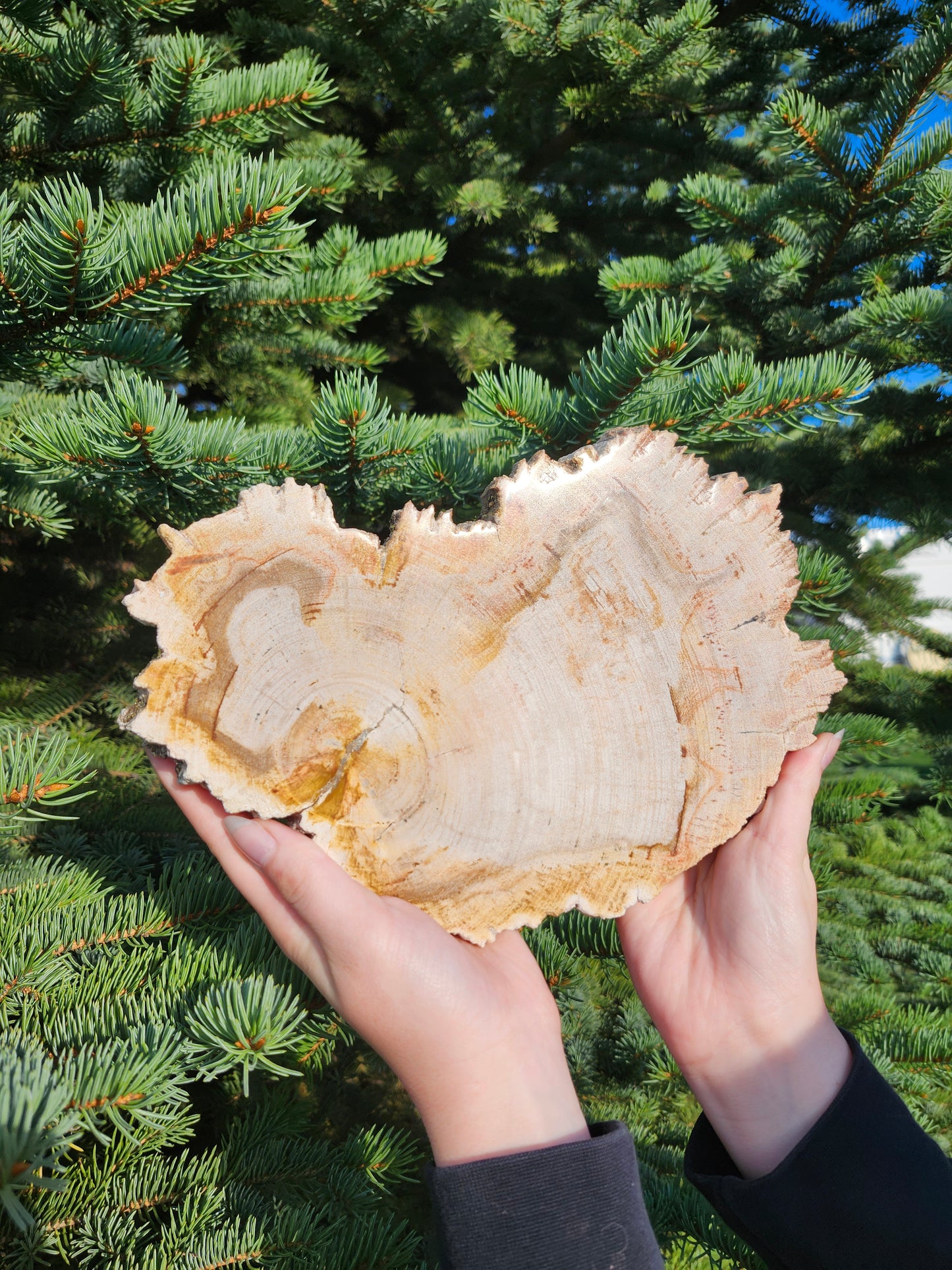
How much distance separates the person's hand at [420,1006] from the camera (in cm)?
86

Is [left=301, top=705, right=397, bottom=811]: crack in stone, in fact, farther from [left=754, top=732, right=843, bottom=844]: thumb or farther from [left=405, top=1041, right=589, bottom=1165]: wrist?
[left=754, top=732, right=843, bottom=844]: thumb

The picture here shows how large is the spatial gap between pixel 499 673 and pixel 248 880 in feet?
1.40

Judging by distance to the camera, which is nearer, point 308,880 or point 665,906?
point 308,880

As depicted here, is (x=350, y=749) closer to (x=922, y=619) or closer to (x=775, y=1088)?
(x=775, y=1088)

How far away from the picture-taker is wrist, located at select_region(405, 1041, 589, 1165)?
0.86 metres

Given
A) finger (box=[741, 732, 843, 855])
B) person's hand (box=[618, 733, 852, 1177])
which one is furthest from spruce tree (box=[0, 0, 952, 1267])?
finger (box=[741, 732, 843, 855])

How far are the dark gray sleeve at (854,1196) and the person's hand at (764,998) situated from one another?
4 cm

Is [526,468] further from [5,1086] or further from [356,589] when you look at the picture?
[5,1086]

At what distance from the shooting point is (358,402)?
3.73ft

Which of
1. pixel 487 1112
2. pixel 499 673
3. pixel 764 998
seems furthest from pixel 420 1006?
pixel 764 998

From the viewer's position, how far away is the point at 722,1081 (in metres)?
1.08

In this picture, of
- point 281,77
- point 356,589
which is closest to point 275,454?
point 356,589

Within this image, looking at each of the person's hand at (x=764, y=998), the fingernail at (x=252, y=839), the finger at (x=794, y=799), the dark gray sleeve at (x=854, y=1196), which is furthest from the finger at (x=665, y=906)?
the fingernail at (x=252, y=839)

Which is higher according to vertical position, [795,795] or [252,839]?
[795,795]
